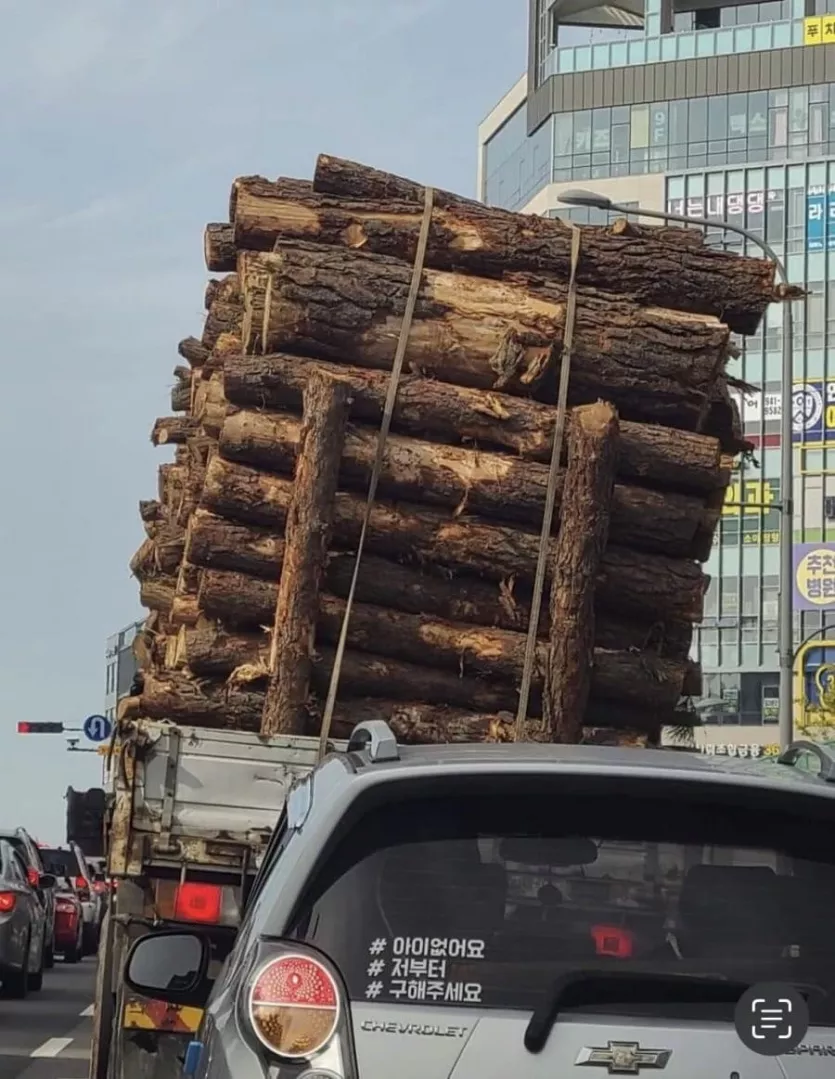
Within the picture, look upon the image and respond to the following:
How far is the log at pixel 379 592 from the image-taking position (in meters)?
10.6

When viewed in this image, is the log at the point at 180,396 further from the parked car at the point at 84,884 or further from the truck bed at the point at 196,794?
the parked car at the point at 84,884

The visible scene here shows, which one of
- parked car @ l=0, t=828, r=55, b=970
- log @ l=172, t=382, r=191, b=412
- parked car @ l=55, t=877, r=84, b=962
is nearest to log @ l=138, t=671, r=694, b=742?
log @ l=172, t=382, r=191, b=412

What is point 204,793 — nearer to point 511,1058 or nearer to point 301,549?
point 301,549

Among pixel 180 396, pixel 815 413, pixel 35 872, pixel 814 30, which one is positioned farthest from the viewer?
pixel 815 413

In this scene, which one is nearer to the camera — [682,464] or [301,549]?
[301,549]

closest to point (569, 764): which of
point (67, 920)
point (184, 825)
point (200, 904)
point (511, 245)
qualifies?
point (200, 904)

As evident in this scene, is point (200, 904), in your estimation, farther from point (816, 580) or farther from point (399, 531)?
point (816, 580)

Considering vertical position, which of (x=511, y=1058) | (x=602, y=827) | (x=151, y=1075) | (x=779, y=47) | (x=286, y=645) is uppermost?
(x=779, y=47)

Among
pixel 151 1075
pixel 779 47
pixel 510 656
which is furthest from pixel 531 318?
pixel 779 47

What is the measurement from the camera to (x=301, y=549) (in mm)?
10211

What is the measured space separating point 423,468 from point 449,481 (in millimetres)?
139

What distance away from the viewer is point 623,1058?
3754mm

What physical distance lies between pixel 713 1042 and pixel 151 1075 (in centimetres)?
499

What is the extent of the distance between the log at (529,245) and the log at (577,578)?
3.86ft
